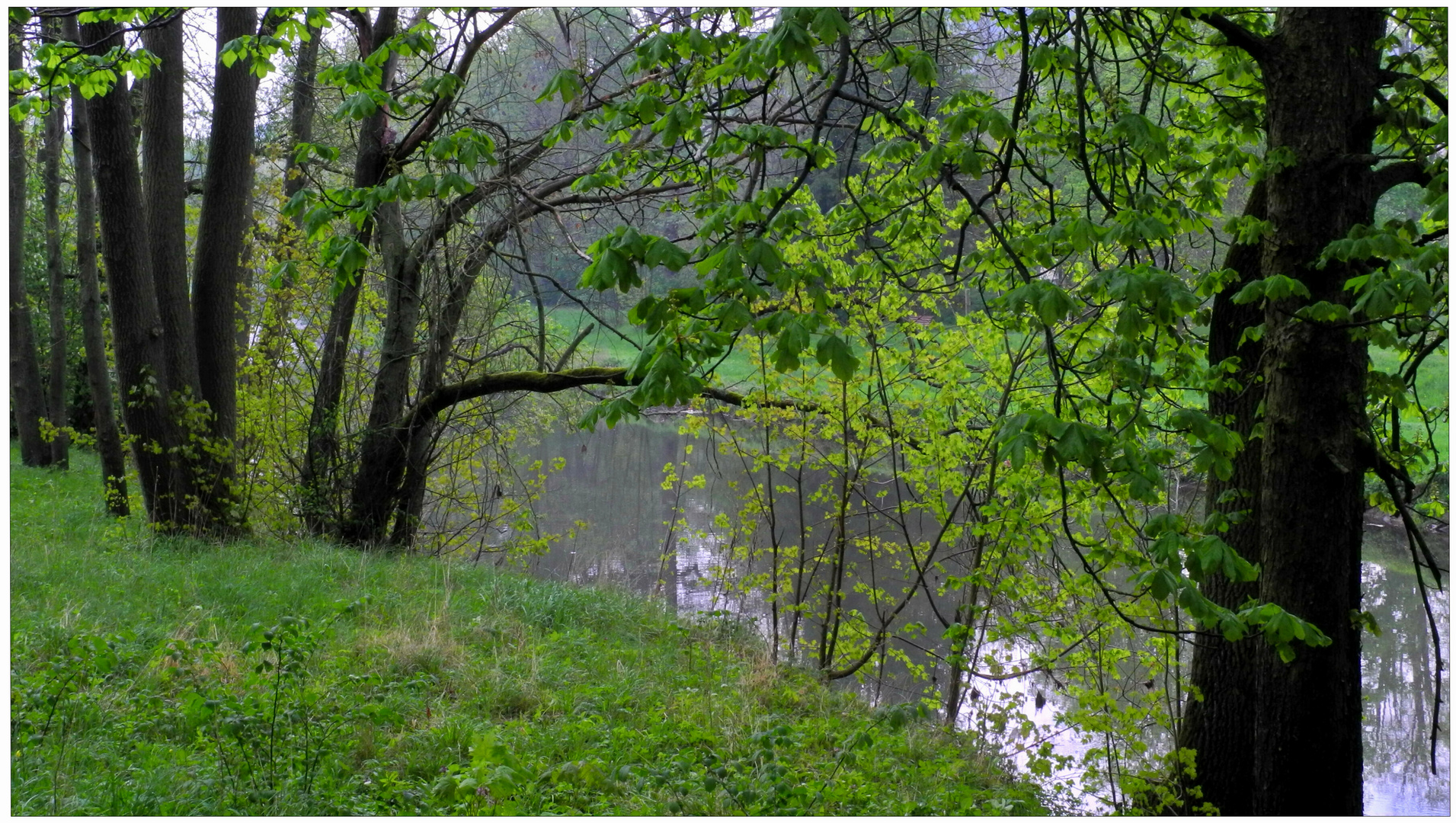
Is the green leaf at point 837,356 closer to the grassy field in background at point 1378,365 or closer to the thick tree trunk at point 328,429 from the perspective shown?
the thick tree trunk at point 328,429

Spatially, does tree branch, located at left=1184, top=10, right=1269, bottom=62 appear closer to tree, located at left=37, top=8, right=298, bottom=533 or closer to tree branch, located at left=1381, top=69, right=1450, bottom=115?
tree branch, located at left=1381, top=69, right=1450, bottom=115

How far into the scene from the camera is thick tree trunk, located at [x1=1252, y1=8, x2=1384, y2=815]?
3.38m

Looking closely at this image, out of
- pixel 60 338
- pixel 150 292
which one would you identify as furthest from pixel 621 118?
pixel 60 338

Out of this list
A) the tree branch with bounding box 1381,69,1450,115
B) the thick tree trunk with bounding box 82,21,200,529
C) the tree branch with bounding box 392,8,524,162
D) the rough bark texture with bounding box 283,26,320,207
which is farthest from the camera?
the rough bark texture with bounding box 283,26,320,207

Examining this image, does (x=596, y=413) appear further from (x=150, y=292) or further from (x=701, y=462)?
(x=701, y=462)

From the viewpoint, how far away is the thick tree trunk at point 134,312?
21.4 feet

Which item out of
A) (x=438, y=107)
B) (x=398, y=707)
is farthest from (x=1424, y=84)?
(x=438, y=107)

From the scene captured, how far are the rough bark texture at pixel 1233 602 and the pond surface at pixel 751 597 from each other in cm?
120

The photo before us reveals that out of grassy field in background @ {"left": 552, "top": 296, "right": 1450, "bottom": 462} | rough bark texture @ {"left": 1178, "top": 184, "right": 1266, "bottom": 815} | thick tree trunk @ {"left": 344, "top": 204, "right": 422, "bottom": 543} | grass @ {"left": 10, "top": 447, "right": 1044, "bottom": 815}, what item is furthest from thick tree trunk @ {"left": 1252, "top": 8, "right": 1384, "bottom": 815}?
grassy field in background @ {"left": 552, "top": 296, "right": 1450, "bottom": 462}

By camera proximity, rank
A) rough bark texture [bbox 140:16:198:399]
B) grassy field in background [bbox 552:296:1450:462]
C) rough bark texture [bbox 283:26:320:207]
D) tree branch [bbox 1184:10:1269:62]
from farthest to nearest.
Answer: grassy field in background [bbox 552:296:1450:462] < rough bark texture [bbox 283:26:320:207] < rough bark texture [bbox 140:16:198:399] < tree branch [bbox 1184:10:1269:62]

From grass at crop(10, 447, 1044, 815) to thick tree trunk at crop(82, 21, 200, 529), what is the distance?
1.45 feet

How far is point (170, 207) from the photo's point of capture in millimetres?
7168

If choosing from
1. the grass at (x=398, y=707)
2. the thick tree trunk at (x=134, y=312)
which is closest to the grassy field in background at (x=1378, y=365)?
the thick tree trunk at (x=134, y=312)

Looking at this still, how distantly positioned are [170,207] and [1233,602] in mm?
7248
